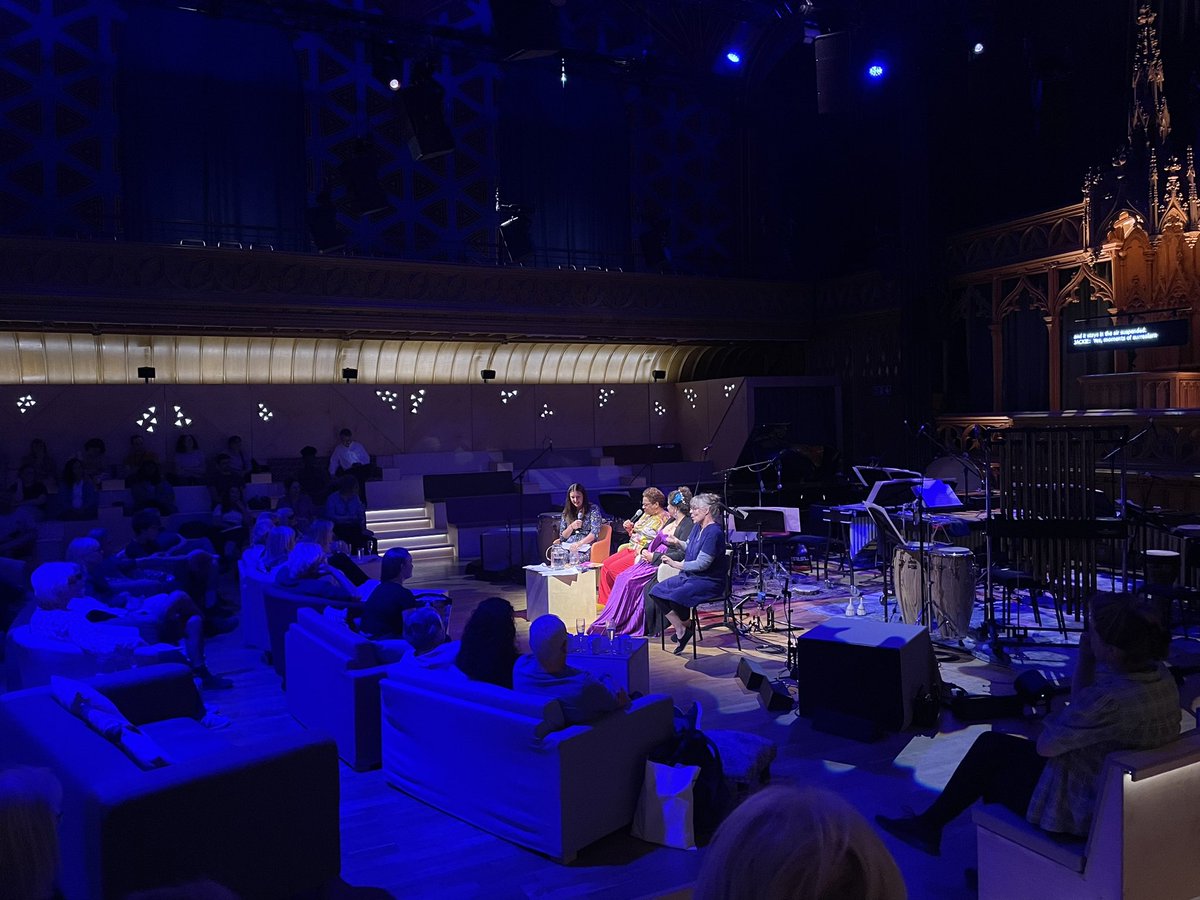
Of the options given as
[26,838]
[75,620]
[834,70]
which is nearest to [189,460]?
[75,620]

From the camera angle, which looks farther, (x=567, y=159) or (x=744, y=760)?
(x=567, y=159)

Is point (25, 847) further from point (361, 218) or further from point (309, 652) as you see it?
point (361, 218)

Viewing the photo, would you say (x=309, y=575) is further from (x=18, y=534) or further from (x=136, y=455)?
(x=136, y=455)

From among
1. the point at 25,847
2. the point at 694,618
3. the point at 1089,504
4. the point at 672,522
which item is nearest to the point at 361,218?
the point at 672,522

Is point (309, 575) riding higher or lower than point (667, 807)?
higher

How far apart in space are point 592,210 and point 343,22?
4972 mm

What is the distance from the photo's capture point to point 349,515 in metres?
10.3

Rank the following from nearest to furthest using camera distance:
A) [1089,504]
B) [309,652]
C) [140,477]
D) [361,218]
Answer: [309,652] → [1089,504] → [140,477] → [361,218]

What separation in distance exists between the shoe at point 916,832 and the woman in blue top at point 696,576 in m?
3.06

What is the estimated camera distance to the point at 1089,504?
6496 millimetres

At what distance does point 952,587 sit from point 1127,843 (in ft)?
13.5

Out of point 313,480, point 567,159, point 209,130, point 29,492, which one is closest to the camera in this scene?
point 29,492

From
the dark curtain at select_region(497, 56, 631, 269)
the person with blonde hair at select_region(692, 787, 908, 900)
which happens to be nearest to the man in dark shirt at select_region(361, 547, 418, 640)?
the person with blonde hair at select_region(692, 787, 908, 900)
